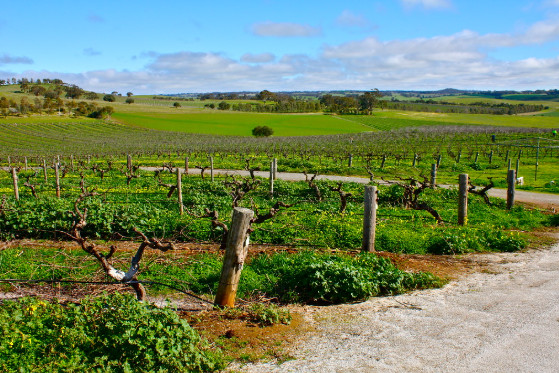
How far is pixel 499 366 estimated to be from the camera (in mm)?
6070

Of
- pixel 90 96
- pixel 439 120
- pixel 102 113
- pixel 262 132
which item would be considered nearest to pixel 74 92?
pixel 90 96

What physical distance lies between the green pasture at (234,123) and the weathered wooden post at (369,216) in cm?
7666

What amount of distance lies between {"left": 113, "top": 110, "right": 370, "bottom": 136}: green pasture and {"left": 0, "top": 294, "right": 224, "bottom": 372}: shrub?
81.7 metres

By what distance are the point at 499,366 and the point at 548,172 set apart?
101 feet

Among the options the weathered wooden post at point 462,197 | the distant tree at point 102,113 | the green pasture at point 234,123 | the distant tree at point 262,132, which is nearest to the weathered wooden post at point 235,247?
the weathered wooden post at point 462,197

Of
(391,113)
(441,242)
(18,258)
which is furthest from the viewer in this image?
(391,113)

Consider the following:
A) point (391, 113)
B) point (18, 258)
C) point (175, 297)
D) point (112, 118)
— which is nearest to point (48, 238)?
point (18, 258)

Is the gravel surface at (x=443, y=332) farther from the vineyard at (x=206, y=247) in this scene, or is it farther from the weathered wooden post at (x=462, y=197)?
the weathered wooden post at (x=462, y=197)

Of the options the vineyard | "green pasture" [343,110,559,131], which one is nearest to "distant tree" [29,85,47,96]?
"green pasture" [343,110,559,131]

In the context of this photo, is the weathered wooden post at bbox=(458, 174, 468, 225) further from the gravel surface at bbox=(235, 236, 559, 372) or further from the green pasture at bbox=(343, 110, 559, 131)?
the green pasture at bbox=(343, 110, 559, 131)

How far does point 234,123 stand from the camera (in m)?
106

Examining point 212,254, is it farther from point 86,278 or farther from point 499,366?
point 499,366

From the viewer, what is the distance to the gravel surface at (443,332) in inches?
241

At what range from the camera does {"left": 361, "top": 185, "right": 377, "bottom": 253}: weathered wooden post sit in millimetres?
10773
